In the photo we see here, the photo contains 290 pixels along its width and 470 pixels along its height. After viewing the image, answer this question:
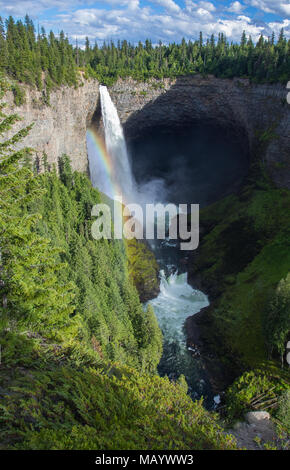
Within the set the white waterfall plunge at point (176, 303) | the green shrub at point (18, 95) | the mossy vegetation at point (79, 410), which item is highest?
the green shrub at point (18, 95)

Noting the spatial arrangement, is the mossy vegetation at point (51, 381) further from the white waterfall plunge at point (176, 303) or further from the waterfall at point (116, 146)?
the waterfall at point (116, 146)

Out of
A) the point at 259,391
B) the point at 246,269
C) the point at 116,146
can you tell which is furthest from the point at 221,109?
the point at 259,391

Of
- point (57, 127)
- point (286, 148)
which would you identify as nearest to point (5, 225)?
point (57, 127)

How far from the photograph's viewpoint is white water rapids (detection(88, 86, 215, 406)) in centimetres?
4072

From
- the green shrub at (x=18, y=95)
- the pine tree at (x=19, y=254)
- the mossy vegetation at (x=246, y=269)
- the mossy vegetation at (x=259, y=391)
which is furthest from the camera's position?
the green shrub at (x=18, y=95)

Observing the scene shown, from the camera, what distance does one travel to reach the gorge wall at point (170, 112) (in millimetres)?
54559

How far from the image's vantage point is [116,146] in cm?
7750

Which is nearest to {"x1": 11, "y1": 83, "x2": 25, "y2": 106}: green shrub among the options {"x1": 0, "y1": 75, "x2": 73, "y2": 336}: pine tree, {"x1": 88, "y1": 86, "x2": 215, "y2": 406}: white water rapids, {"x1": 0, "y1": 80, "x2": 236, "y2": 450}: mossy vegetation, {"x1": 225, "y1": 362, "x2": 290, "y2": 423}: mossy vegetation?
{"x1": 88, "y1": 86, "x2": 215, "y2": 406}: white water rapids

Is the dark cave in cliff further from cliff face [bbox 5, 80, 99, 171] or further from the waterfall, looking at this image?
cliff face [bbox 5, 80, 99, 171]

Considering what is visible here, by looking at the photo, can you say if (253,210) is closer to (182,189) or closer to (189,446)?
(182,189)

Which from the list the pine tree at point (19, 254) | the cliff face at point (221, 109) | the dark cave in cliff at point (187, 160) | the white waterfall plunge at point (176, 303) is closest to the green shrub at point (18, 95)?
the cliff face at point (221, 109)

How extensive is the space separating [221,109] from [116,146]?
27.5 meters

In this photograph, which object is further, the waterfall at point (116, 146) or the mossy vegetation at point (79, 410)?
the waterfall at point (116, 146)
